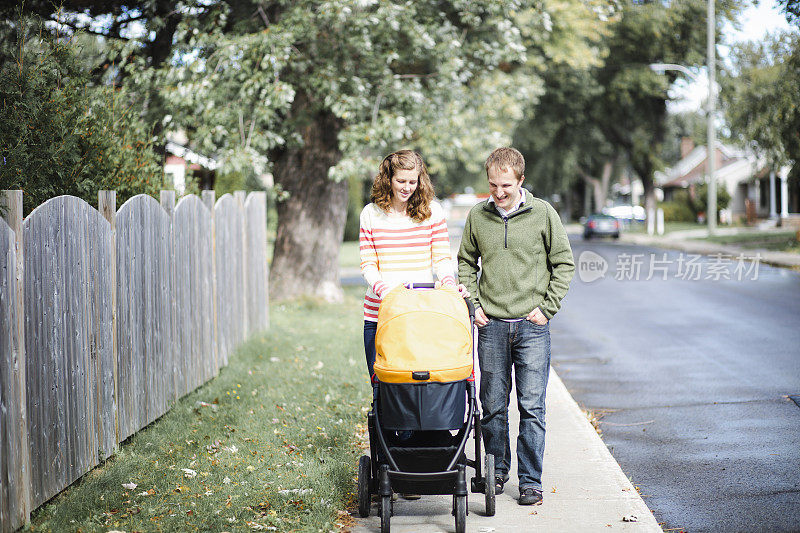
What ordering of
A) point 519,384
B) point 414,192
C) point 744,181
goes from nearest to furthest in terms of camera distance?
point 414,192 < point 519,384 < point 744,181

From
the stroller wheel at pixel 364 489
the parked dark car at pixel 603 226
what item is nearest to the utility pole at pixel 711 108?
the parked dark car at pixel 603 226

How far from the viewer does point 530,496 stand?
199 inches

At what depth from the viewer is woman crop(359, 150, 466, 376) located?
508 centimetres

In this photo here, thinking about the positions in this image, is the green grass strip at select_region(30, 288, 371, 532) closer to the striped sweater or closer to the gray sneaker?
the gray sneaker

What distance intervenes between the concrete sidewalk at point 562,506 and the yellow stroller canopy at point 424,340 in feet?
2.71

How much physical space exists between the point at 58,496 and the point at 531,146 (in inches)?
2200

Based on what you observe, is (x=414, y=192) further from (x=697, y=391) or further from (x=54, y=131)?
(x=697, y=391)

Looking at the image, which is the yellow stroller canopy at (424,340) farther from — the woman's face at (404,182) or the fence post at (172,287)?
the fence post at (172,287)

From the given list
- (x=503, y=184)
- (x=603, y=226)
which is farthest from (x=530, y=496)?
(x=603, y=226)

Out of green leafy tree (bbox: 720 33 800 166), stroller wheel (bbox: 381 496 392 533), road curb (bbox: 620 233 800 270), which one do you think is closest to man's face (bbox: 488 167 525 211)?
stroller wheel (bbox: 381 496 392 533)

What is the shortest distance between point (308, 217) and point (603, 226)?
29497mm

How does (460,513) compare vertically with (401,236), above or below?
below

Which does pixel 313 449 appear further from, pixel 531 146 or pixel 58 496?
pixel 531 146

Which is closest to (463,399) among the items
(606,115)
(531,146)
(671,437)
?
(671,437)
